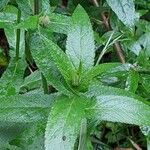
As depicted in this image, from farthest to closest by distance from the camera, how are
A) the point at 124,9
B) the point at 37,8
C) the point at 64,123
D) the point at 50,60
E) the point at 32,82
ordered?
the point at 32,82 → the point at 124,9 → the point at 37,8 → the point at 50,60 → the point at 64,123

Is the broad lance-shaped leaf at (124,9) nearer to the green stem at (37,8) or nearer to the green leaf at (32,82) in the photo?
the green stem at (37,8)

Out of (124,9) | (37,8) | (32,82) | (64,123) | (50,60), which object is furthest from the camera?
(32,82)

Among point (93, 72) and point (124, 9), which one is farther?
point (124, 9)

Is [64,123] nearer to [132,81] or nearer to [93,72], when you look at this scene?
[93,72]

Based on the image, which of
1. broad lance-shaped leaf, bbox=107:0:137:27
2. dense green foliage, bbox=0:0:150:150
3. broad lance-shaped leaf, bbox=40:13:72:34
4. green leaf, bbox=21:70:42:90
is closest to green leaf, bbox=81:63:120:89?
dense green foliage, bbox=0:0:150:150

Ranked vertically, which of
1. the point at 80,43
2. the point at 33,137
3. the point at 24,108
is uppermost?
the point at 80,43

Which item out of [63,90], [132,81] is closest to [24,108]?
[63,90]

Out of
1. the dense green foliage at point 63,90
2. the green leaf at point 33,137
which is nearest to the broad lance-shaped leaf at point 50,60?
the dense green foliage at point 63,90

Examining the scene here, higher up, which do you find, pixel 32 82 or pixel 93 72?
pixel 93 72
